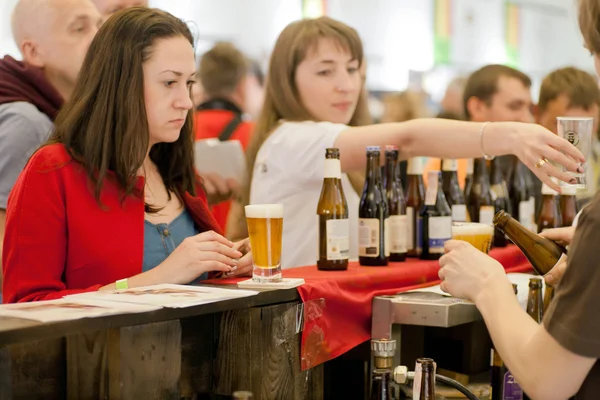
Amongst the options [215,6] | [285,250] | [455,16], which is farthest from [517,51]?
[285,250]

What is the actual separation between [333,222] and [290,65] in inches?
35.6

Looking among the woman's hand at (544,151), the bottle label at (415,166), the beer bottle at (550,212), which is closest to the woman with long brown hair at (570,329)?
the woman's hand at (544,151)

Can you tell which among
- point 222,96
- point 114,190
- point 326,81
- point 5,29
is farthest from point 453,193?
point 5,29

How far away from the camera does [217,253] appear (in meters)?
1.97

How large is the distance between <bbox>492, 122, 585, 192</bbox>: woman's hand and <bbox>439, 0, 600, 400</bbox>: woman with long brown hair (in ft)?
1.94

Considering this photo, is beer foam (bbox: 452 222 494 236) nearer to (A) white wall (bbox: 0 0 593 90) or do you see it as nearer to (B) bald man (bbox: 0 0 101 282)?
(B) bald man (bbox: 0 0 101 282)

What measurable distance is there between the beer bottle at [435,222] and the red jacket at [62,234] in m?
0.92

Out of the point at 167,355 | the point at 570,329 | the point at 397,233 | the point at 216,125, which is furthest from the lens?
the point at 216,125

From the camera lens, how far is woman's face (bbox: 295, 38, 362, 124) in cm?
286

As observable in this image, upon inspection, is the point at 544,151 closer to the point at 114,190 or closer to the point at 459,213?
the point at 459,213

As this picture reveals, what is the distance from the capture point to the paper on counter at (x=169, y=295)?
1.58 meters

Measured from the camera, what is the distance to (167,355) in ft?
5.43

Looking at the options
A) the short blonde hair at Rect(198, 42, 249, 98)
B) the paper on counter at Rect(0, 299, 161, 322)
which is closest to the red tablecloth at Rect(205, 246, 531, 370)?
the paper on counter at Rect(0, 299, 161, 322)

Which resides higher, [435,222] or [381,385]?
[435,222]
